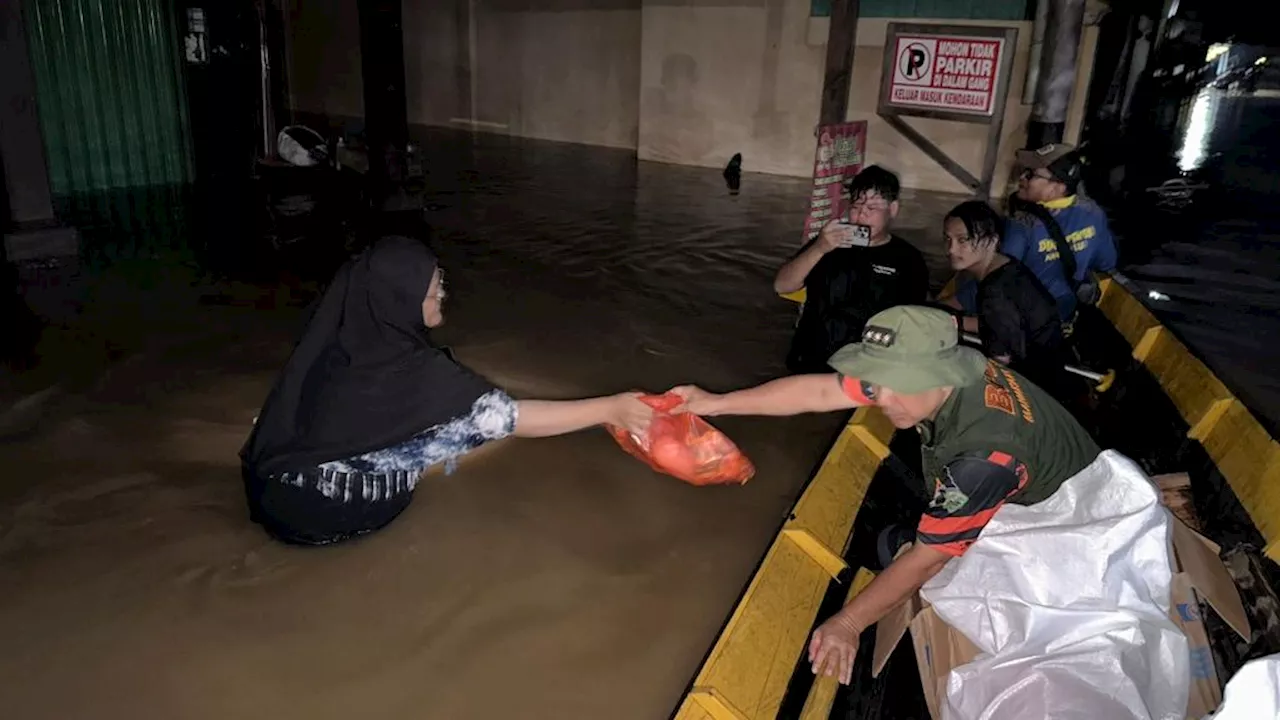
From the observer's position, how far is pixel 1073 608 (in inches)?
87.2

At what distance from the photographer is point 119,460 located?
376 cm

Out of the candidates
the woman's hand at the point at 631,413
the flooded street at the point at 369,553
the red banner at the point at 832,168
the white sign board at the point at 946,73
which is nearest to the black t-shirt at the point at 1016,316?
the flooded street at the point at 369,553

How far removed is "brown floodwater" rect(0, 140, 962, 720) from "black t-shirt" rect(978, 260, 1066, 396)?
998mm

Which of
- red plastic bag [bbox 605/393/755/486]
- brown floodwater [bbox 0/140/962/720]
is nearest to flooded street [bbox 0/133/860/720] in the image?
brown floodwater [bbox 0/140/962/720]

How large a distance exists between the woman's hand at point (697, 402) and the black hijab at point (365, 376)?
712 mm

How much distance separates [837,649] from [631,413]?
1.03 m

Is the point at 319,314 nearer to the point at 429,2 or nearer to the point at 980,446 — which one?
the point at 980,446

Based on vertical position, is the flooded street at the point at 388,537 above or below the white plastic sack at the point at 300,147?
below

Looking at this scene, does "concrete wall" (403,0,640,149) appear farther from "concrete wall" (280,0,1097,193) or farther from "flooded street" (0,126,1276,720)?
"flooded street" (0,126,1276,720)

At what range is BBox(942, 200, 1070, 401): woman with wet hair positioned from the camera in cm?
382

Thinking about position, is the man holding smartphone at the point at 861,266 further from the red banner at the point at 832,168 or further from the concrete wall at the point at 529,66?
the concrete wall at the point at 529,66

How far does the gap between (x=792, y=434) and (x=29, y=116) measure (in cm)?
A: 629

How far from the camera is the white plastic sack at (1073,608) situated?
2096mm

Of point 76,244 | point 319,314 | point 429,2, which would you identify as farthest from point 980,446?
point 429,2
